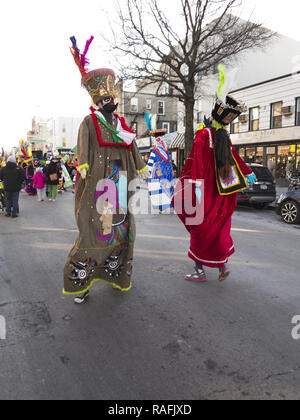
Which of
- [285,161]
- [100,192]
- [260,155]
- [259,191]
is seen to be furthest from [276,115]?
[100,192]

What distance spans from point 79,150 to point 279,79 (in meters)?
20.0

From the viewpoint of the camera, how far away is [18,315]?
3256mm

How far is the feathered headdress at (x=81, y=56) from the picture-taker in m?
3.51

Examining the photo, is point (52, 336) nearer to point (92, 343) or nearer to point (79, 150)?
point (92, 343)

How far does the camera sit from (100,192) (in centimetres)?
353

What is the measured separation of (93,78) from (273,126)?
19503 millimetres

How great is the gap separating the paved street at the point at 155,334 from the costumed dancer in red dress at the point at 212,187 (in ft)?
1.67

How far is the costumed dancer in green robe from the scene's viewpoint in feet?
11.3

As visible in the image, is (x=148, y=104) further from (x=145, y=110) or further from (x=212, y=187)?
(x=212, y=187)

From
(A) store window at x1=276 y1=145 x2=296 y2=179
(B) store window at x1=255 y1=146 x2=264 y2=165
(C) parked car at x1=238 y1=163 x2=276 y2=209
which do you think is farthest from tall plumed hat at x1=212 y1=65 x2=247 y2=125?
(B) store window at x1=255 y1=146 x2=264 y2=165

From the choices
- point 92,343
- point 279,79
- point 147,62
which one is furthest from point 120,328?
point 279,79

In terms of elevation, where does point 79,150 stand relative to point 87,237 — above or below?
above

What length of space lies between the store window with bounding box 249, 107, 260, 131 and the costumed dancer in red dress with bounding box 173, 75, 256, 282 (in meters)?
19.4

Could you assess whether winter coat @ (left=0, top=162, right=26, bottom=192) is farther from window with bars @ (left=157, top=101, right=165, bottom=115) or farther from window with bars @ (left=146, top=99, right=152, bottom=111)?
window with bars @ (left=146, top=99, right=152, bottom=111)
